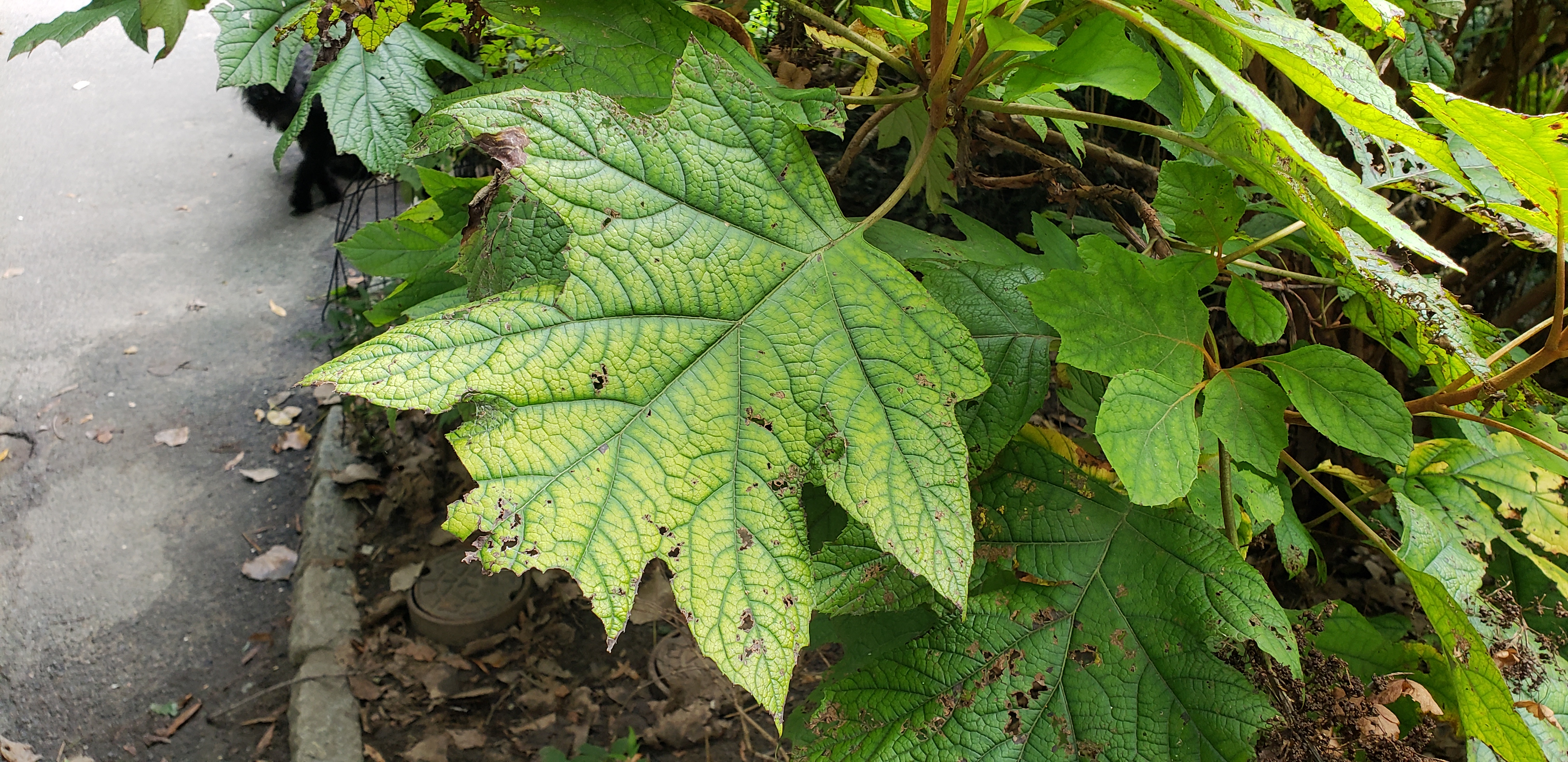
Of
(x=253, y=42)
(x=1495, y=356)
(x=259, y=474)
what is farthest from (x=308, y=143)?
(x=1495, y=356)

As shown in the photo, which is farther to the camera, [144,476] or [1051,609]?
[144,476]

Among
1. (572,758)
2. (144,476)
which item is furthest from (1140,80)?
(144,476)

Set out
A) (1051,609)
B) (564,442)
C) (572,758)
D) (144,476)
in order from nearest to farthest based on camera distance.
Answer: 1. (564,442)
2. (1051,609)
3. (572,758)
4. (144,476)

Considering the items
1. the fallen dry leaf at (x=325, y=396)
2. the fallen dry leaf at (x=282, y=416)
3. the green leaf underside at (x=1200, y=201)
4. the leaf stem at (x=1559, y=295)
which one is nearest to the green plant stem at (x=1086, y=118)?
the green leaf underside at (x=1200, y=201)

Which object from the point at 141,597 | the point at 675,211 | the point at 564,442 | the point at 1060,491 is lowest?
the point at 141,597

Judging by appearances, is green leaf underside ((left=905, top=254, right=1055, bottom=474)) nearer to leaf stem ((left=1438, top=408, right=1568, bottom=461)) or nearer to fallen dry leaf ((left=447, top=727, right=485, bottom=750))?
leaf stem ((left=1438, top=408, right=1568, bottom=461))

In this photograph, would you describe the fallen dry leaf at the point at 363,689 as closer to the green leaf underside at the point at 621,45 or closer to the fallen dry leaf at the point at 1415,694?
the green leaf underside at the point at 621,45

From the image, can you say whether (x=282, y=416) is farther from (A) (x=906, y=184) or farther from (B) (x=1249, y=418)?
(B) (x=1249, y=418)

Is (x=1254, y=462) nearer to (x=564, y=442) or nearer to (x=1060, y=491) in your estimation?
(x=1060, y=491)
